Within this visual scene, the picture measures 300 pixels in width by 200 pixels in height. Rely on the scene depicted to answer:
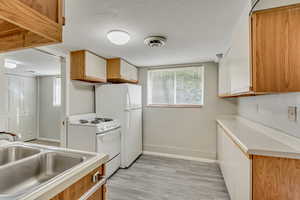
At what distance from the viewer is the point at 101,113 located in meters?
3.09

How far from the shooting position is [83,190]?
89 cm

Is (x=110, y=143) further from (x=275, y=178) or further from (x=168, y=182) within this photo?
(x=275, y=178)

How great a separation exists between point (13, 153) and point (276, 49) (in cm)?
234

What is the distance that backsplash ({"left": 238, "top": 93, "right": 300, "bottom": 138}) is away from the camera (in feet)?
4.40

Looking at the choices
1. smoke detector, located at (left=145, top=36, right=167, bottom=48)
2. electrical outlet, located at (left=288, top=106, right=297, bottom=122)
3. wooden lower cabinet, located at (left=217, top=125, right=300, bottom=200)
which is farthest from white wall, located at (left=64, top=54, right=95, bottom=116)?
electrical outlet, located at (left=288, top=106, right=297, bottom=122)

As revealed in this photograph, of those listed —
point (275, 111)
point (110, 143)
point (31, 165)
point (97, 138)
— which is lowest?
point (110, 143)

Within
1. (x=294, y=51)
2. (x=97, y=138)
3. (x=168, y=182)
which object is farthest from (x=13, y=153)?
(x=294, y=51)

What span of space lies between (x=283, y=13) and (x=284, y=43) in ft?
0.76

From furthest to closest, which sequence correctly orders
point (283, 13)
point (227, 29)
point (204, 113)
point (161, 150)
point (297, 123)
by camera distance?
point (161, 150) < point (204, 113) < point (227, 29) < point (297, 123) < point (283, 13)

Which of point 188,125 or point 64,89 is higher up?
point 64,89

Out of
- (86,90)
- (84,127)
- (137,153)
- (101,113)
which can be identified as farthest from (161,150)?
(86,90)

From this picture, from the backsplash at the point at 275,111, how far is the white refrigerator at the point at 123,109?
2153 mm

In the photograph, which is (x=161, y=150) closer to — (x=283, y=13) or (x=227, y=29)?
(x=227, y=29)

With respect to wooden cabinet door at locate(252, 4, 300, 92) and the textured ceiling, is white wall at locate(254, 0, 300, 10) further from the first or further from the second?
the textured ceiling
